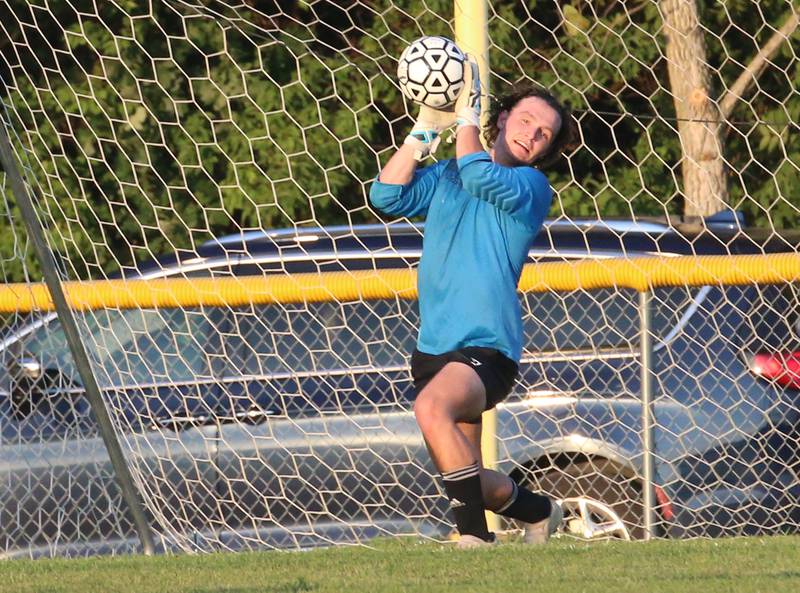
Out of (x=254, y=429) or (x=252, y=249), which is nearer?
(x=254, y=429)

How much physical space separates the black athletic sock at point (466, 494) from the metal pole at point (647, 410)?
158 centimetres

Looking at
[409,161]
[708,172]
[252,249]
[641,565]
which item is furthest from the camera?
[708,172]

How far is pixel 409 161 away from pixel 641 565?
163 cm

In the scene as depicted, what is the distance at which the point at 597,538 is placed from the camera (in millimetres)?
7445

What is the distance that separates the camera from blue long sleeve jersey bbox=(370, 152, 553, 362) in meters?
5.85

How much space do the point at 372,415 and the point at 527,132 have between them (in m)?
2.04

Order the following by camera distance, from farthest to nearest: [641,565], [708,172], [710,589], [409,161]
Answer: [708,172], [409,161], [641,565], [710,589]

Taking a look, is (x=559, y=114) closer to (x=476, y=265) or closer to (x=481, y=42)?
(x=476, y=265)

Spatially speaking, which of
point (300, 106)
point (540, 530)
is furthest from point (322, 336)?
point (300, 106)

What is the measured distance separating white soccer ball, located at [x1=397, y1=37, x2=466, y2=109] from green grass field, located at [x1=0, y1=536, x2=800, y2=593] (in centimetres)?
157

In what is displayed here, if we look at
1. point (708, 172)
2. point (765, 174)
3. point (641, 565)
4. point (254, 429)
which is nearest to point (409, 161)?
point (641, 565)

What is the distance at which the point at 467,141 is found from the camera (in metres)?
5.72

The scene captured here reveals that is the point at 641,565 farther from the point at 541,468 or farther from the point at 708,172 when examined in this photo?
the point at 708,172

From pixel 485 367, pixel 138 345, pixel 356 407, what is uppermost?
pixel 485 367
